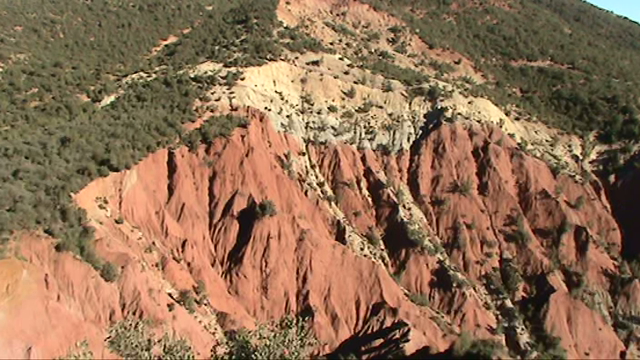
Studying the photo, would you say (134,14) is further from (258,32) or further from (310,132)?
(310,132)

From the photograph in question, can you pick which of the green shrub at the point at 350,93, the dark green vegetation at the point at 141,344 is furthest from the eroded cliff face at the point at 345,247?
the green shrub at the point at 350,93

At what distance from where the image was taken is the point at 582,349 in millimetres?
38406

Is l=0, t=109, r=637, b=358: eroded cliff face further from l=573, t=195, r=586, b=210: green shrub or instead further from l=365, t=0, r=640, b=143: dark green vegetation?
l=365, t=0, r=640, b=143: dark green vegetation

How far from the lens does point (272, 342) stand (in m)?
28.7

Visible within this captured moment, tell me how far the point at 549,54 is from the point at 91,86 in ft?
116

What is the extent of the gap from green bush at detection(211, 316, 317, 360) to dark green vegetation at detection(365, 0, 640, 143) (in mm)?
25648

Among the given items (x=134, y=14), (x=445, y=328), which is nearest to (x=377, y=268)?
(x=445, y=328)

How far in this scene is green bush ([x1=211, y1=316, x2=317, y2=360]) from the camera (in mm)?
28516

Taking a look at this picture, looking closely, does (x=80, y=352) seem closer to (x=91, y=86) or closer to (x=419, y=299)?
(x=419, y=299)

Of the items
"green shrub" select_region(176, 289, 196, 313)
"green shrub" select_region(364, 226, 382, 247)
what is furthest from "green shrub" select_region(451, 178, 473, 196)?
"green shrub" select_region(176, 289, 196, 313)

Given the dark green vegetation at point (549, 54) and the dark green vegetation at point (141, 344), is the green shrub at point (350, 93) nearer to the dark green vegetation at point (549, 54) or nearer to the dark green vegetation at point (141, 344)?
A: the dark green vegetation at point (549, 54)

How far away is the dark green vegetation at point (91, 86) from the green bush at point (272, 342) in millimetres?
6049

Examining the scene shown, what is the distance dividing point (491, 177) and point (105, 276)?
2334 centimetres

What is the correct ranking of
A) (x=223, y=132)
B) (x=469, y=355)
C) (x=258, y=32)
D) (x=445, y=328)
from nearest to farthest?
(x=469, y=355) < (x=445, y=328) < (x=223, y=132) < (x=258, y=32)
